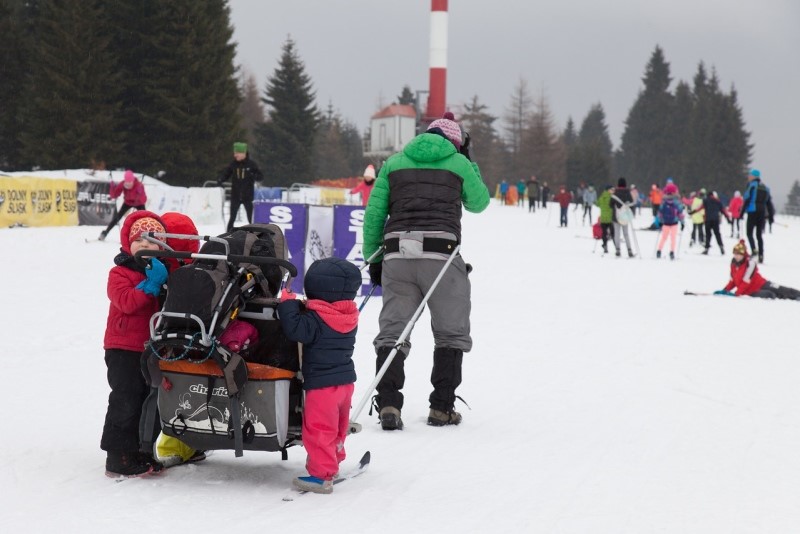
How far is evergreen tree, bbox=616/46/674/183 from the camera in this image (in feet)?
384

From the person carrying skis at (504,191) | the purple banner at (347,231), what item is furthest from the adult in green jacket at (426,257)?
the person carrying skis at (504,191)

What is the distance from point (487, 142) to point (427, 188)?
113m

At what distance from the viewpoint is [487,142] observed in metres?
117

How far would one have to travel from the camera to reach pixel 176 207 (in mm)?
26906

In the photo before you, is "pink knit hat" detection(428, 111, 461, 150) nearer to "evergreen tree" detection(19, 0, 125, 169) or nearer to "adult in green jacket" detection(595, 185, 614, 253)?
"adult in green jacket" detection(595, 185, 614, 253)

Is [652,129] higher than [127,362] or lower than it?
higher

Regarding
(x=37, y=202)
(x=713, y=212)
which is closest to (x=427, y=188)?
(x=37, y=202)

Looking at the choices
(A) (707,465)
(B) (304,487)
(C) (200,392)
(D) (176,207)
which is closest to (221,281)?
(C) (200,392)

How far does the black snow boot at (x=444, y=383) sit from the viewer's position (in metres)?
5.92

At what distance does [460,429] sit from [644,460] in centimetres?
118

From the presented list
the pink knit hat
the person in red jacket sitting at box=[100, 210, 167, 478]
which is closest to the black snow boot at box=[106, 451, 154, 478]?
the person in red jacket sitting at box=[100, 210, 167, 478]

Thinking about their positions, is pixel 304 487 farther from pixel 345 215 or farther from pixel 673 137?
pixel 673 137

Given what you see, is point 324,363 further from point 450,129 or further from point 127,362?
point 450,129

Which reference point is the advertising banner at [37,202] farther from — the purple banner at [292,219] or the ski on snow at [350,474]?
the ski on snow at [350,474]
